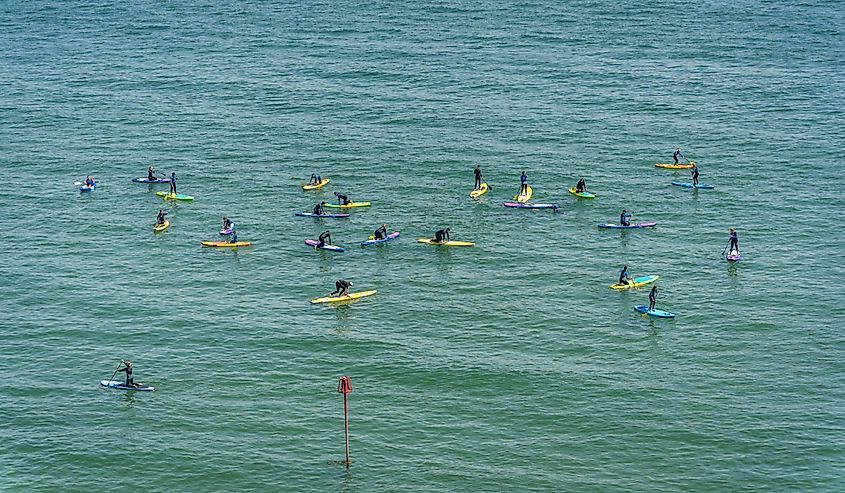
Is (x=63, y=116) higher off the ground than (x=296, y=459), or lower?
higher

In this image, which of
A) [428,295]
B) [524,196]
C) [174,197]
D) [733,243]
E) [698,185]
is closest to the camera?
[428,295]

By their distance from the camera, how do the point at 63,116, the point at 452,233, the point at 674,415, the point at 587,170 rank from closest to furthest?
the point at 674,415 → the point at 452,233 → the point at 587,170 → the point at 63,116

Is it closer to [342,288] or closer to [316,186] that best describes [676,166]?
[316,186]

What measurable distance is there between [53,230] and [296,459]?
59625mm

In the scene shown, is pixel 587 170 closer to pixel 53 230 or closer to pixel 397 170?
pixel 397 170

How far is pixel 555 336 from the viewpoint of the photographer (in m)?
118

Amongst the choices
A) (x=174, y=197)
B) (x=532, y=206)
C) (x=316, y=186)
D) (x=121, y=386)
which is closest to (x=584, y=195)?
(x=532, y=206)

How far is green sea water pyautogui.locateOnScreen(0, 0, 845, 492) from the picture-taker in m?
98.6

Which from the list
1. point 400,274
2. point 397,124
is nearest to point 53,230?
point 400,274

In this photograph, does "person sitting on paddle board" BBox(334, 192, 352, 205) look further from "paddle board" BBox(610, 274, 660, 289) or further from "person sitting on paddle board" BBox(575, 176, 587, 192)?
"paddle board" BBox(610, 274, 660, 289)

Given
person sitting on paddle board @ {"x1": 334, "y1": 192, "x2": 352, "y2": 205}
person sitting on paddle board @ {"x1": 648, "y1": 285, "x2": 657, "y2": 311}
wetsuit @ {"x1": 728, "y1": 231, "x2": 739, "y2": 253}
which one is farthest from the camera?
person sitting on paddle board @ {"x1": 334, "y1": 192, "x2": 352, "y2": 205}

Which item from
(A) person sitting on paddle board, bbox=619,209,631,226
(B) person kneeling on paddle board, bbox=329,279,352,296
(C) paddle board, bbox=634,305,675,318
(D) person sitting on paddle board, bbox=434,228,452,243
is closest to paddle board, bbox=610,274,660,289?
(C) paddle board, bbox=634,305,675,318

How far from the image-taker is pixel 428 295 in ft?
416

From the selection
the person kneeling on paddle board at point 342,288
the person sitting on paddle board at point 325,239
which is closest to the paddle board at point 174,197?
the person sitting on paddle board at point 325,239
